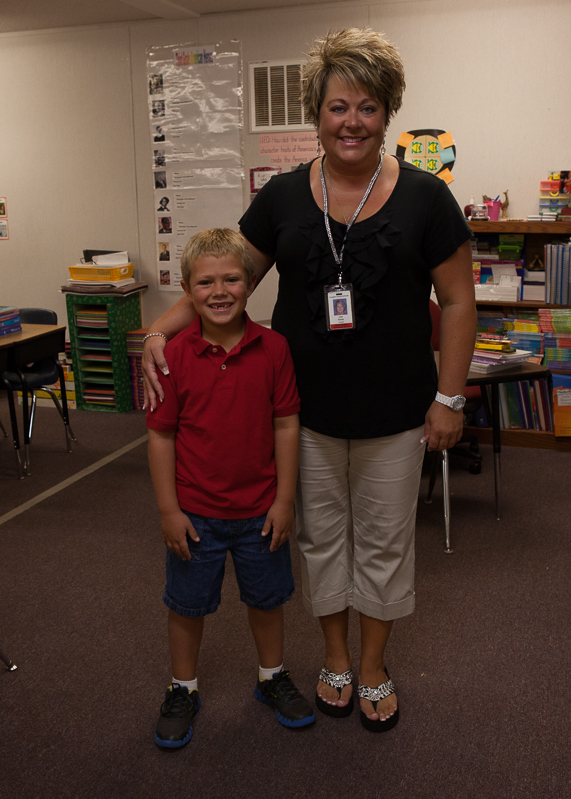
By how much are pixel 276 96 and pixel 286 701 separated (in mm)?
3826

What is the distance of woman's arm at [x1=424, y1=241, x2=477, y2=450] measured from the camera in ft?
4.92

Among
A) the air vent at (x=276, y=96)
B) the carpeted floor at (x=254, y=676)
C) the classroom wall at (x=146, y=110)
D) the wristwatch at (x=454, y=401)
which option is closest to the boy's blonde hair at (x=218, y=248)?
the wristwatch at (x=454, y=401)

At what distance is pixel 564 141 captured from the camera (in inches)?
156

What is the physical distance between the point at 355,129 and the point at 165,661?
1559 millimetres

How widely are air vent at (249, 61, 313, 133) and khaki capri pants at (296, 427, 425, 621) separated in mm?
3332

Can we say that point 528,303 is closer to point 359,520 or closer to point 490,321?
point 490,321

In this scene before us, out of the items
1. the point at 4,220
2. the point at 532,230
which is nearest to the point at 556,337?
the point at 532,230

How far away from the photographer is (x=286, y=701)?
5.84 feet

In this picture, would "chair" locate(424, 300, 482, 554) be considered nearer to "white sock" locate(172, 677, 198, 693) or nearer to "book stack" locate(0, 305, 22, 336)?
"white sock" locate(172, 677, 198, 693)

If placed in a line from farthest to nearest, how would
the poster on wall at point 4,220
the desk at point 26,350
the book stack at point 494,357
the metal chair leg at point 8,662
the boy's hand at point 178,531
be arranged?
the poster on wall at point 4,220
the desk at point 26,350
the book stack at point 494,357
the metal chair leg at point 8,662
the boy's hand at point 178,531

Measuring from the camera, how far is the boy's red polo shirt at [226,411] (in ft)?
5.09

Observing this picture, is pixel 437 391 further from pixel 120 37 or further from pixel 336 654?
pixel 120 37

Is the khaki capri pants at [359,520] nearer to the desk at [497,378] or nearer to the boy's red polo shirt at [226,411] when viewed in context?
the boy's red polo shirt at [226,411]

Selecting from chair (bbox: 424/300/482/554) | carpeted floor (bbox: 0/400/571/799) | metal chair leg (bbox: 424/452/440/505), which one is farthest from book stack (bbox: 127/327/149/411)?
metal chair leg (bbox: 424/452/440/505)
